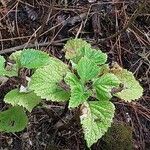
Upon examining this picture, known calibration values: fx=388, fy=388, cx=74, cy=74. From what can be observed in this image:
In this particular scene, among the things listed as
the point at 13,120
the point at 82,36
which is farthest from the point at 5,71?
the point at 82,36

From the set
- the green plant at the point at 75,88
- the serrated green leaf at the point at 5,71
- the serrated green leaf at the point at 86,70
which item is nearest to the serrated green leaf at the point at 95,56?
the green plant at the point at 75,88

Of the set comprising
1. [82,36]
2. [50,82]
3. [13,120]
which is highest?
[50,82]

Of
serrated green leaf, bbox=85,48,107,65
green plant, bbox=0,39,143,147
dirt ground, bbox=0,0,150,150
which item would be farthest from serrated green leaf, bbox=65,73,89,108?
dirt ground, bbox=0,0,150,150

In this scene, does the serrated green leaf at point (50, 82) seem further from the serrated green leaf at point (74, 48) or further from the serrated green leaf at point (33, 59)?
the serrated green leaf at point (74, 48)

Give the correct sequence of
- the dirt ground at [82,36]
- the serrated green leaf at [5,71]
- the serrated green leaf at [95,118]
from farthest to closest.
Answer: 1. the dirt ground at [82,36]
2. the serrated green leaf at [5,71]
3. the serrated green leaf at [95,118]

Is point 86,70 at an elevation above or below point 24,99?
above

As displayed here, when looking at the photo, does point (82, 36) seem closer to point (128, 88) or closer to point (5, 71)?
point (128, 88)

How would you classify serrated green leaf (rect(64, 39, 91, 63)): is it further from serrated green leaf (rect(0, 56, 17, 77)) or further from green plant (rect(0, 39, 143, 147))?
serrated green leaf (rect(0, 56, 17, 77))
